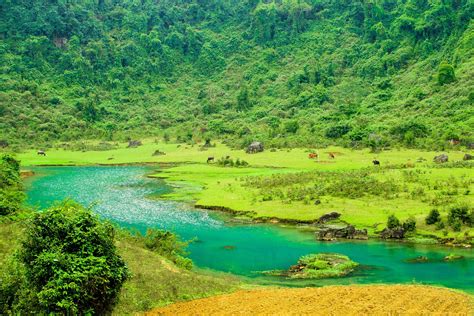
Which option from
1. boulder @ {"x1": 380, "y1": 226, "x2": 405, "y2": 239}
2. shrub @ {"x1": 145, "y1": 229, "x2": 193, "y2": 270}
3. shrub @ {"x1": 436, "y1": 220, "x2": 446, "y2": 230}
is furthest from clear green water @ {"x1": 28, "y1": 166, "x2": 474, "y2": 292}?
shrub @ {"x1": 436, "y1": 220, "x2": 446, "y2": 230}

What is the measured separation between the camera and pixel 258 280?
1727 inches

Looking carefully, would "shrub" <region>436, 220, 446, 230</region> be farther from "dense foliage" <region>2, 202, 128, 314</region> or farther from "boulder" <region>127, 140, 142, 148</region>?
"boulder" <region>127, 140, 142, 148</region>

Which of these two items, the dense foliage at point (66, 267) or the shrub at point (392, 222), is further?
the shrub at point (392, 222)

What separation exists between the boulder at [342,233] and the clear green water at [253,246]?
1.55m

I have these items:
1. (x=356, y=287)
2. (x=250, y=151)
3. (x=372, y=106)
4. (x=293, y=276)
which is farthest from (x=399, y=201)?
(x=372, y=106)

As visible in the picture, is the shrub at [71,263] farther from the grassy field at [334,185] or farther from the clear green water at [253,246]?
the grassy field at [334,185]

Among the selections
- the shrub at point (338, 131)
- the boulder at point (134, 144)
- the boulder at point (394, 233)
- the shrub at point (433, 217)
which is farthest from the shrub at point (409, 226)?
the boulder at point (134, 144)

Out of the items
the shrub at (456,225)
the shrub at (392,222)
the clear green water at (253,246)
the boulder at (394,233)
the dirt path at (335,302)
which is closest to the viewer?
the dirt path at (335,302)

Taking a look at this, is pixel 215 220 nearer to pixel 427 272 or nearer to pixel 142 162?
pixel 427 272

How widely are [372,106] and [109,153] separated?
88.3m

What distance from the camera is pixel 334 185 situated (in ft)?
263

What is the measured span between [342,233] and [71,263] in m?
39.1

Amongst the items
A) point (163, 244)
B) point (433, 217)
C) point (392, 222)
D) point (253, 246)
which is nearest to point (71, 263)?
point (163, 244)

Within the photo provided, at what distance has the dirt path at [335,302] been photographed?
3122cm
